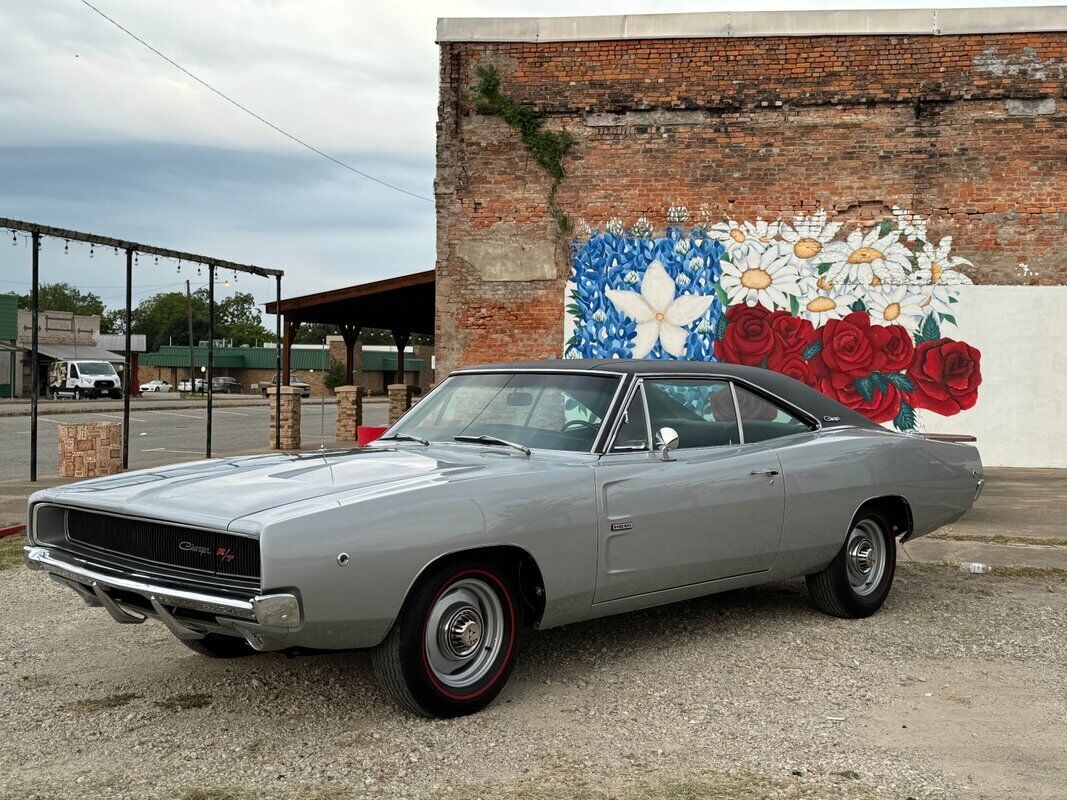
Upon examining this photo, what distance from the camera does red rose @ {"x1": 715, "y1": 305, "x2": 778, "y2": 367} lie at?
48.8 ft

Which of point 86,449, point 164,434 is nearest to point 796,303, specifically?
point 86,449

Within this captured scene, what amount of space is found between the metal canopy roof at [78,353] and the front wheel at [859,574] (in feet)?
173

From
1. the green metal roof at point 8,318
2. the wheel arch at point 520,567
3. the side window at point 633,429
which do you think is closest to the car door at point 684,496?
the side window at point 633,429

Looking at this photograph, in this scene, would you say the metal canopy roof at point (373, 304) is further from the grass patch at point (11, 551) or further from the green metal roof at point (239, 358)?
the green metal roof at point (239, 358)

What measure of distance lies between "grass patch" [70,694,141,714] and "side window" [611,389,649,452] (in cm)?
231

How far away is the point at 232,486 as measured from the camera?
13.8 ft

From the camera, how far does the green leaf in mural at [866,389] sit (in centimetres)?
1475

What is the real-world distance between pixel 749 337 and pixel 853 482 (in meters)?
9.31

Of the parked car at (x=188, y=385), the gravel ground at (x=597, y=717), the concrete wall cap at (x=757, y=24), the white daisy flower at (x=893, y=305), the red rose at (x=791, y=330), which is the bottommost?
the parked car at (x=188, y=385)

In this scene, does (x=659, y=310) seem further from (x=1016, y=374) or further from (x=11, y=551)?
(x=11, y=551)

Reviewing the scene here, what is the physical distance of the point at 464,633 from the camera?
419cm

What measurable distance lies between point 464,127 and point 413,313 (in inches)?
394

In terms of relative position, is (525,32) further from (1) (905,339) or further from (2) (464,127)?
(1) (905,339)

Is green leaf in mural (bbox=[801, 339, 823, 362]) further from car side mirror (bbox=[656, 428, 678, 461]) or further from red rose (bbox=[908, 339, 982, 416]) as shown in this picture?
car side mirror (bbox=[656, 428, 678, 461])
